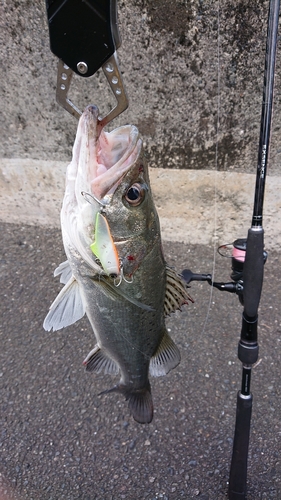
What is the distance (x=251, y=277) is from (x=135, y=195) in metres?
0.63

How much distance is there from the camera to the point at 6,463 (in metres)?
2.32

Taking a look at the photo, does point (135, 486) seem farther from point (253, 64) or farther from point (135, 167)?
point (253, 64)

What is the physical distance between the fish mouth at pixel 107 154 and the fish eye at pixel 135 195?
62mm

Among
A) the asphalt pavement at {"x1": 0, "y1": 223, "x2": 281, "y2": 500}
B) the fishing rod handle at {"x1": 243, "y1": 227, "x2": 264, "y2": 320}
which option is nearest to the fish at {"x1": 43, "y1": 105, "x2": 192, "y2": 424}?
the fishing rod handle at {"x1": 243, "y1": 227, "x2": 264, "y2": 320}

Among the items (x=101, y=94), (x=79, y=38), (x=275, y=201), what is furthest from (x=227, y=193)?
(x=79, y=38)

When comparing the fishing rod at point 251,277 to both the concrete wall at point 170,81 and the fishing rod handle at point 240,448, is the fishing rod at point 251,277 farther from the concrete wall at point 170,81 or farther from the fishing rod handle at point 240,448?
the concrete wall at point 170,81

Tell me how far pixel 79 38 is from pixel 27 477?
7.34 feet

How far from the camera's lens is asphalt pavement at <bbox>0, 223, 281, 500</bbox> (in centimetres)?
221

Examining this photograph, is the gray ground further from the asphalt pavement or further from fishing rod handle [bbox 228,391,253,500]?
fishing rod handle [bbox 228,391,253,500]

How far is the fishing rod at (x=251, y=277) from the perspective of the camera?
1538mm

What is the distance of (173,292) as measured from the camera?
1.71 m

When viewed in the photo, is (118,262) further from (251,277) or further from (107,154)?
(251,277)

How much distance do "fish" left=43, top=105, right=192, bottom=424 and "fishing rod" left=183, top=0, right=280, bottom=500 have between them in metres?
0.29

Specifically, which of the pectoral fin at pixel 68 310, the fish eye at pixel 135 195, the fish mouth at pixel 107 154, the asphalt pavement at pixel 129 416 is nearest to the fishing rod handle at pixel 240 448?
the asphalt pavement at pixel 129 416
